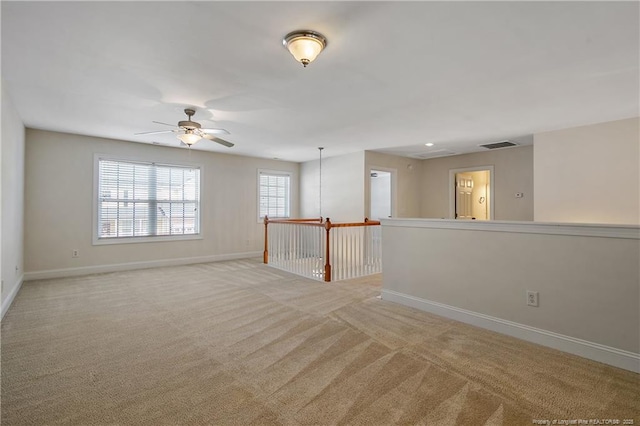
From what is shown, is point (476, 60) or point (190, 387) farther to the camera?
point (476, 60)

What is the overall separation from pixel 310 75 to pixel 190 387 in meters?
2.75

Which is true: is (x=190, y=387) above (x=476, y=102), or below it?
below

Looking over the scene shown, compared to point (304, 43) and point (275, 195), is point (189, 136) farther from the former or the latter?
point (275, 195)

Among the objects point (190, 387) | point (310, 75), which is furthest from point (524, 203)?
point (190, 387)

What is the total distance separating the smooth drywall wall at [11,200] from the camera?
11.3 feet

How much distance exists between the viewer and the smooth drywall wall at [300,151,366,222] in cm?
701

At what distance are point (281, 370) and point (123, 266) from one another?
196 inches

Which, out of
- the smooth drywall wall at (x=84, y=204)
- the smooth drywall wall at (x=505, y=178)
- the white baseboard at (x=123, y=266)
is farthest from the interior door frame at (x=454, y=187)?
the smooth drywall wall at (x=84, y=204)

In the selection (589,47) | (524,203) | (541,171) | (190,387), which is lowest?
(190,387)

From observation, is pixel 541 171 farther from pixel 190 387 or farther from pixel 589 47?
pixel 190 387

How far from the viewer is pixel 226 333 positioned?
9.87 ft

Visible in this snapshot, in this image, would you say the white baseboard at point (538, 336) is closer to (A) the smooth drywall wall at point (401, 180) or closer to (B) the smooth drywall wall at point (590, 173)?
(B) the smooth drywall wall at point (590, 173)

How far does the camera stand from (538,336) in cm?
282

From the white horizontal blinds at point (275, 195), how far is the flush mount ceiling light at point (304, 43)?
5.77 m
